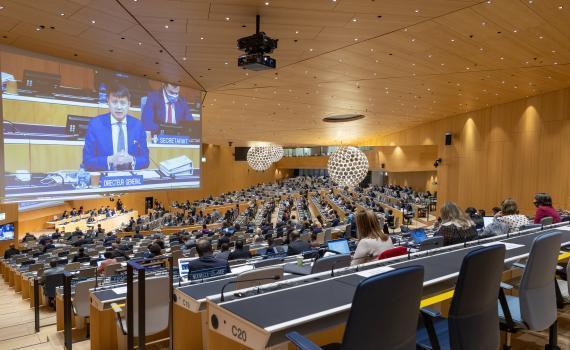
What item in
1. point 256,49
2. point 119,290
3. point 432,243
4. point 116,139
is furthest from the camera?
point 116,139

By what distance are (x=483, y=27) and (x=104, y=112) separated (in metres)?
8.79

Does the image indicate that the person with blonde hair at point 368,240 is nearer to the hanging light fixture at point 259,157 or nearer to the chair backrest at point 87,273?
the chair backrest at point 87,273

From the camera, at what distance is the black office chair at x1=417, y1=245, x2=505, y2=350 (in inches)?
74.5

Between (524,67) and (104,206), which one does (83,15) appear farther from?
(104,206)

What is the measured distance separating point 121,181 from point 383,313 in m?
9.05

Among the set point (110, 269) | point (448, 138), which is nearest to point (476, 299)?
point (110, 269)

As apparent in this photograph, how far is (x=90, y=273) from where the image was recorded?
6438 millimetres

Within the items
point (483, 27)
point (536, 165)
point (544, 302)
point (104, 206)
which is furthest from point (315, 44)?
point (104, 206)

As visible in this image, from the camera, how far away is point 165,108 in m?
10.7

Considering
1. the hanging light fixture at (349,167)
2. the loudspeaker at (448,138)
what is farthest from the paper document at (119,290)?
the loudspeaker at (448,138)

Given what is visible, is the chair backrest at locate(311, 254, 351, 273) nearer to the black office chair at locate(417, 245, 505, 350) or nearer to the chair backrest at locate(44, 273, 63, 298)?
the black office chair at locate(417, 245, 505, 350)

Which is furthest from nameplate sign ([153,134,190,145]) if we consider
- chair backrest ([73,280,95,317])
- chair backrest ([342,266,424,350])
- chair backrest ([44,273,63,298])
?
chair backrest ([342,266,424,350])

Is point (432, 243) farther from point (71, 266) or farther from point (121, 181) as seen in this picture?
point (121, 181)

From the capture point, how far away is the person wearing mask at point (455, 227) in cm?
432
